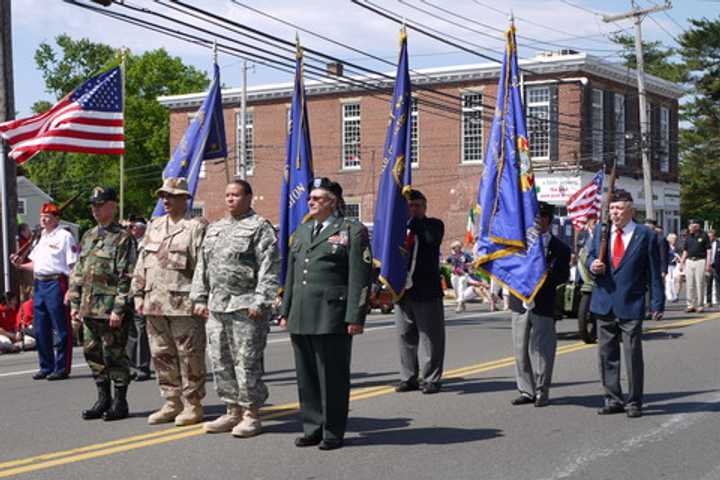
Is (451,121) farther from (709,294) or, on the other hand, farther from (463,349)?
(463,349)

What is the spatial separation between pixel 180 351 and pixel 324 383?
1453 mm

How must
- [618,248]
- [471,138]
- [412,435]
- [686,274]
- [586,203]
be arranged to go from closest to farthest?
1. [412,435]
2. [618,248]
3. [686,274]
4. [586,203]
5. [471,138]

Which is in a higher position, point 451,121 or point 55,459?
point 451,121

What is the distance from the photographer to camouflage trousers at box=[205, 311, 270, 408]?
811 centimetres

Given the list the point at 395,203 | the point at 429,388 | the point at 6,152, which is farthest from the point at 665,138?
the point at 429,388

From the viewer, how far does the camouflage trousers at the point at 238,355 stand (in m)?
8.11

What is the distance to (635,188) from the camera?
164 ft

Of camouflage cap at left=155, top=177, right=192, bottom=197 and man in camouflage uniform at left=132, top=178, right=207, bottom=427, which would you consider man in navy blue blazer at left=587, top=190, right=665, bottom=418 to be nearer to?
man in camouflage uniform at left=132, top=178, right=207, bottom=427

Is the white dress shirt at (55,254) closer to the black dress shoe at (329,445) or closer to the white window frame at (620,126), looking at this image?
the black dress shoe at (329,445)

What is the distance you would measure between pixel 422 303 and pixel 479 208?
44.5 inches

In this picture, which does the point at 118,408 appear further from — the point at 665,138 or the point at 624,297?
the point at 665,138

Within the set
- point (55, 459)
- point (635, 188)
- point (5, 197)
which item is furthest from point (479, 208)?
point (635, 188)

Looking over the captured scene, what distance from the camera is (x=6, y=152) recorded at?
1773 cm

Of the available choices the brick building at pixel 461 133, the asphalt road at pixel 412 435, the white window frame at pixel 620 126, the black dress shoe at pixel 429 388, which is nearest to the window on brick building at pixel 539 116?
the brick building at pixel 461 133
